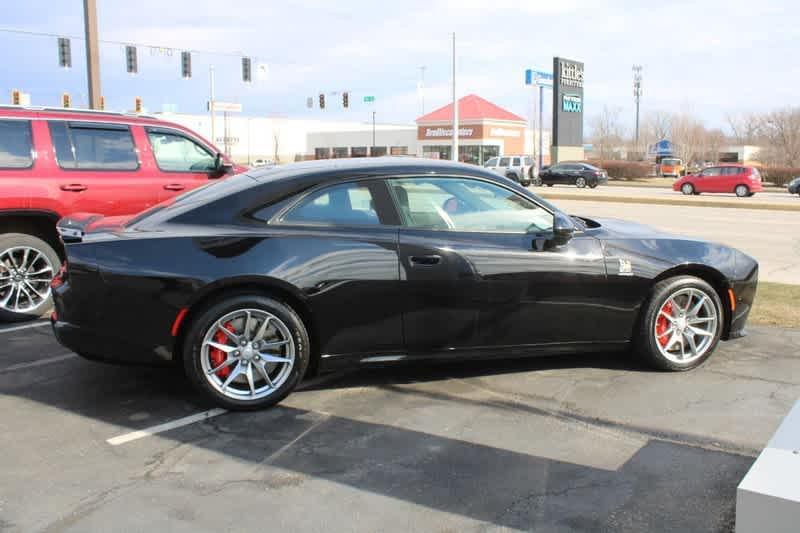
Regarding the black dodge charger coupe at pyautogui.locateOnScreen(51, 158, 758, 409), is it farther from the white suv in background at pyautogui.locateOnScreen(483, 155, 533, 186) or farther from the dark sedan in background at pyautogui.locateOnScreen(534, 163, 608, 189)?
the white suv in background at pyautogui.locateOnScreen(483, 155, 533, 186)

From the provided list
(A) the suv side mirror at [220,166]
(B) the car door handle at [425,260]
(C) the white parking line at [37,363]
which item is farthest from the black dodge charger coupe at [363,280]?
(A) the suv side mirror at [220,166]

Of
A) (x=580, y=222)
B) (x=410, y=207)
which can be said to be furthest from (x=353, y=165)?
(x=580, y=222)

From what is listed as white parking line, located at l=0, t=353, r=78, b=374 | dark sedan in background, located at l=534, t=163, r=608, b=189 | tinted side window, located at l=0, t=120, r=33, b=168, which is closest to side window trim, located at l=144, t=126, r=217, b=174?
tinted side window, located at l=0, t=120, r=33, b=168

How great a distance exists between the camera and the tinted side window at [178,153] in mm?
7754

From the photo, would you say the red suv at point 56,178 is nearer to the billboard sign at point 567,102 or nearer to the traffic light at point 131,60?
the traffic light at point 131,60

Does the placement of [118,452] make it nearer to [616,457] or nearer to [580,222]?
[616,457]

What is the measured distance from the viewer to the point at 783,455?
8.71 feet

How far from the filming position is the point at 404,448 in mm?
3922

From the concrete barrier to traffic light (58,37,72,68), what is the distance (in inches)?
1316

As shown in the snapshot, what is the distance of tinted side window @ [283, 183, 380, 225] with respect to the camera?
4.66m

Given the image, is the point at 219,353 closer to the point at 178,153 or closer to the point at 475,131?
the point at 178,153

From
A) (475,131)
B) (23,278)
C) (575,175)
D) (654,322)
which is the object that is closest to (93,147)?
(23,278)

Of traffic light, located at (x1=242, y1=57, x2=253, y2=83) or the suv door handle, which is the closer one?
the suv door handle

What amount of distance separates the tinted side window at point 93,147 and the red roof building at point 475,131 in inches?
2193
